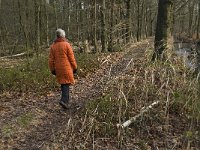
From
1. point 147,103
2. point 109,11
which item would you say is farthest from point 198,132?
point 109,11

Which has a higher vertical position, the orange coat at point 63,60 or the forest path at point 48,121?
the orange coat at point 63,60

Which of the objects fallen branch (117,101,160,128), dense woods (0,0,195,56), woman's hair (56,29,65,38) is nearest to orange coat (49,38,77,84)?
woman's hair (56,29,65,38)

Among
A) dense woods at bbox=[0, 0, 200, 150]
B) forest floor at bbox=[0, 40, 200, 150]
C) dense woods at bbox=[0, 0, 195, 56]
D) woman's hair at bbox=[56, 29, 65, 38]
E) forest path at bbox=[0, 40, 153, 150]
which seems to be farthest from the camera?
dense woods at bbox=[0, 0, 195, 56]

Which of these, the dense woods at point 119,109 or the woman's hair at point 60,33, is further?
the woman's hair at point 60,33

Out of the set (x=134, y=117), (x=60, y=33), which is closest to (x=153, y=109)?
(x=134, y=117)

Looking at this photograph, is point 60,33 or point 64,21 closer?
point 60,33

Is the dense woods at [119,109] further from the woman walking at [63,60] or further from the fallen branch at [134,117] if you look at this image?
the woman walking at [63,60]

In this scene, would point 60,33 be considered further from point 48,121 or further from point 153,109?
point 153,109

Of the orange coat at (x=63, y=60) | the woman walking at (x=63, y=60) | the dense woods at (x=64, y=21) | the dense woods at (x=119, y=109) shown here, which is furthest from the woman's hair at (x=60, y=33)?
the dense woods at (x=64, y=21)

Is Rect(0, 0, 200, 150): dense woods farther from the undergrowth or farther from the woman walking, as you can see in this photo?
the woman walking

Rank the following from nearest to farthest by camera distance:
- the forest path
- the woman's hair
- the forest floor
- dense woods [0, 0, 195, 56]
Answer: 1. the forest floor
2. the forest path
3. the woman's hair
4. dense woods [0, 0, 195, 56]

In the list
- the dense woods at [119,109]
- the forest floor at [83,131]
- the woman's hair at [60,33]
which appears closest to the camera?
the forest floor at [83,131]

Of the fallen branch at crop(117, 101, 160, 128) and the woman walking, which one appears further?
the woman walking

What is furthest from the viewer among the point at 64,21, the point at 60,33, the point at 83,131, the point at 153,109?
the point at 64,21
